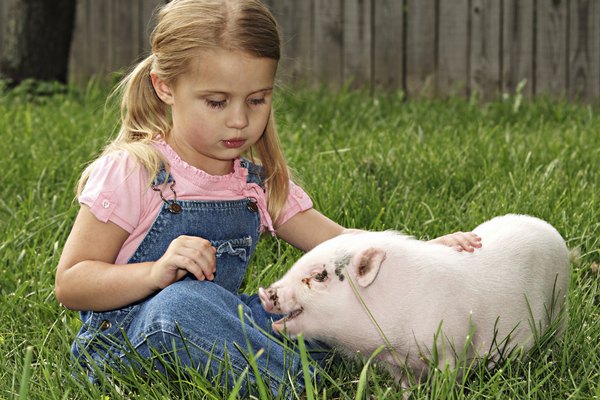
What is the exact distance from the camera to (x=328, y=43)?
6.74 metres

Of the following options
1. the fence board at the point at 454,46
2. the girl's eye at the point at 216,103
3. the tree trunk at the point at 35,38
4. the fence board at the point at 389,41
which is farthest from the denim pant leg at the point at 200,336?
the tree trunk at the point at 35,38

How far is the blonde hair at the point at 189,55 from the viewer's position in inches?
93.2

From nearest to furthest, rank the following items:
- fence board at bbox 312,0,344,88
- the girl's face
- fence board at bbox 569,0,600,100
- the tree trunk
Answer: the girl's face, fence board at bbox 569,0,600,100, the tree trunk, fence board at bbox 312,0,344,88

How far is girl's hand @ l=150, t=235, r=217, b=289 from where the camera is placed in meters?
2.14

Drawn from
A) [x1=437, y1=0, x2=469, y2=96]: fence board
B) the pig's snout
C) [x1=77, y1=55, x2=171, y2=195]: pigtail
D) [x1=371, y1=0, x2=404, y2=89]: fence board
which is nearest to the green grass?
the pig's snout

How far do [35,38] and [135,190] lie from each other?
4570 millimetres

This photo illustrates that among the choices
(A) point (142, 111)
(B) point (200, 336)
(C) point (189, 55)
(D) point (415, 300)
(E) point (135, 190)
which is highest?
(C) point (189, 55)

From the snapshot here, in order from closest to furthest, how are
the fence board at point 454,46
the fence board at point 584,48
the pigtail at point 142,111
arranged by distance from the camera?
the pigtail at point 142,111 < the fence board at point 584,48 < the fence board at point 454,46

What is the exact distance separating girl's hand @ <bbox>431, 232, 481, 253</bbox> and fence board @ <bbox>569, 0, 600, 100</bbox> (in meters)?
4.34

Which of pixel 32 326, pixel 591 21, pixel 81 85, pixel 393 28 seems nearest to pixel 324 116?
pixel 393 28

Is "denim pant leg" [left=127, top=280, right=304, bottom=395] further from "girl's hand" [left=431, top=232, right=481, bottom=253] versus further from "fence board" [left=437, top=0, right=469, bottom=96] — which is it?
"fence board" [left=437, top=0, right=469, bottom=96]

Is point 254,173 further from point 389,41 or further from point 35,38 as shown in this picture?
point 35,38

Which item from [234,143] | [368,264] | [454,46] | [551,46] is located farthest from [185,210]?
[551,46]

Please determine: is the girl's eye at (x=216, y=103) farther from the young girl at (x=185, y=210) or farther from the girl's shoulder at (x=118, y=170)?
the girl's shoulder at (x=118, y=170)
